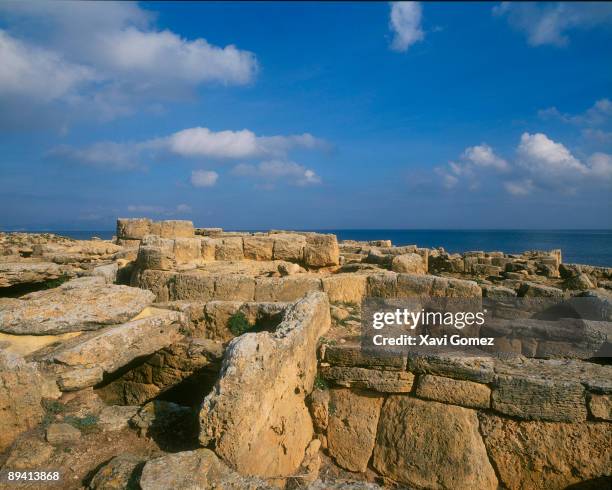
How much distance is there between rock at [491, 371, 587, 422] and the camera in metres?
4.68

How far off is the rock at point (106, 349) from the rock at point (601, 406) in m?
5.55

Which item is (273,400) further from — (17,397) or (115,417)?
(17,397)

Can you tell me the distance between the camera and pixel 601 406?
15.1ft

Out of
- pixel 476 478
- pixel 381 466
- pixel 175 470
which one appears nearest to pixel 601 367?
pixel 476 478

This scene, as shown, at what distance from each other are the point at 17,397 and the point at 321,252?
6.62 metres

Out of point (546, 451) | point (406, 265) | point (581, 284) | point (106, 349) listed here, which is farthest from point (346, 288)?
point (581, 284)

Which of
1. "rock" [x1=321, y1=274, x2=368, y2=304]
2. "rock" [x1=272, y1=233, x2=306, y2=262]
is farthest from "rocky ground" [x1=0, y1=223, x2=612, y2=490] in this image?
"rock" [x1=272, y1=233, x2=306, y2=262]

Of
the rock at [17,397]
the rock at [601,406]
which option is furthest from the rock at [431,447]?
the rock at [17,397]

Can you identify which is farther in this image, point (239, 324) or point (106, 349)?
point (239, 324)

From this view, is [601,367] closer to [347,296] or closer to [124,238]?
[347,296]

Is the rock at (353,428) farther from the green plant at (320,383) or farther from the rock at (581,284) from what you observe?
the rock at (581,284)

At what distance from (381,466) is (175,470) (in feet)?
10.0

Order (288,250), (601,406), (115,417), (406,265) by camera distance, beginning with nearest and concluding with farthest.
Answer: (601,406) → (115,417) → (406,265) → (288,250)

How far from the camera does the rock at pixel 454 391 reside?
5.06 meters
